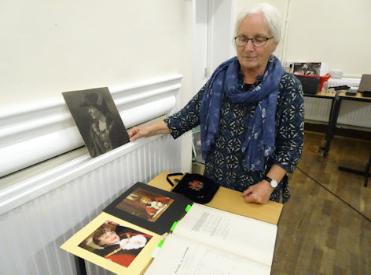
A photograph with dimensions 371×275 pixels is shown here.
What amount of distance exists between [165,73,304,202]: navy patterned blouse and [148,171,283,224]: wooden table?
4.9 inches

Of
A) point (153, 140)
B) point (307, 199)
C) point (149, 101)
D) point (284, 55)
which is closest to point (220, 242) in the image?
point (153, 140)

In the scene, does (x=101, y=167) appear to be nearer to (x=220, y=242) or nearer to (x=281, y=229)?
(x=220, y=242)

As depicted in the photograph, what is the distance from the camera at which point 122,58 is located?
116cm

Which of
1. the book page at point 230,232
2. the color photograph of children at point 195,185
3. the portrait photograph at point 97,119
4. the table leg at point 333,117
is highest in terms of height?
the portrait photograph at point 97,119

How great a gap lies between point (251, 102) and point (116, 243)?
28.9 inches

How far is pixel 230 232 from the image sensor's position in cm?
89

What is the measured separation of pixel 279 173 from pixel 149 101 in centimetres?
71

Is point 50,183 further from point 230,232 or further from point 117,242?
point 230,232

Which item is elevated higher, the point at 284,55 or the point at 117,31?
the point at 117,31

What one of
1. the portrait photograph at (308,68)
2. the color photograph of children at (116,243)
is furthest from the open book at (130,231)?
the portrait photograph at (308,68)

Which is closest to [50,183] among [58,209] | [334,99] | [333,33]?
[58,209]

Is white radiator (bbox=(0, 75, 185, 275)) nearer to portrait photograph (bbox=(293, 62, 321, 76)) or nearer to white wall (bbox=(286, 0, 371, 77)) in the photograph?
portrait photograph (bbox=(293, 62, 321, 76))

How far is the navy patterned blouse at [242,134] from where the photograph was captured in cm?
108

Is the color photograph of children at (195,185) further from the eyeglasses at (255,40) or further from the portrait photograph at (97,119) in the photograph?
the eyeglasses at (255,40)
